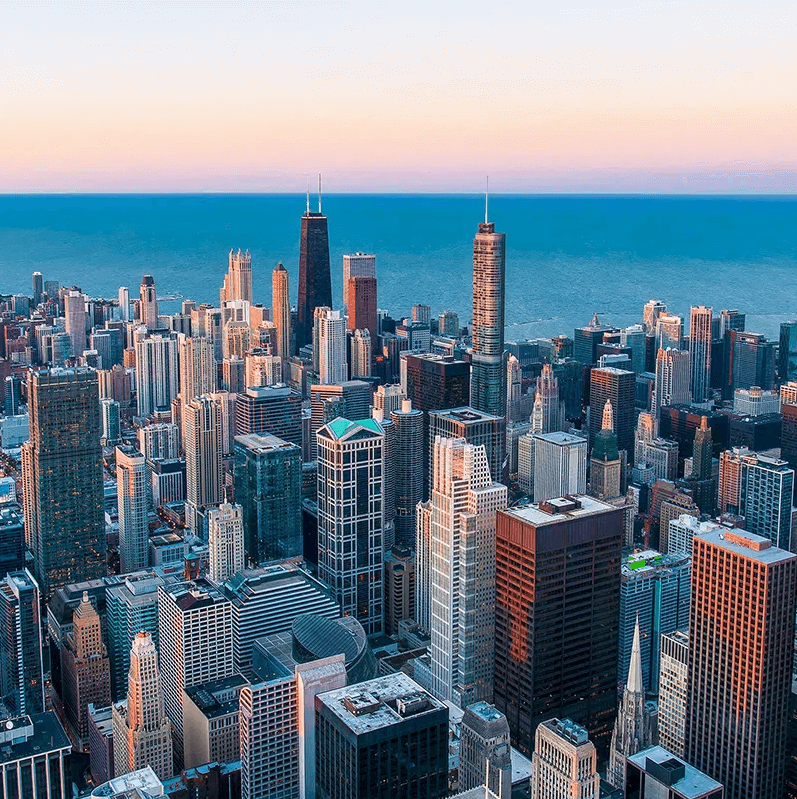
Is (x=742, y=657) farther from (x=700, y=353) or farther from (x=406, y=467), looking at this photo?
(x=700, y=353)

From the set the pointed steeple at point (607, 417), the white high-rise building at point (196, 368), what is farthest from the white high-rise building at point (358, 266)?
the pointed steeple at point (607, 417)

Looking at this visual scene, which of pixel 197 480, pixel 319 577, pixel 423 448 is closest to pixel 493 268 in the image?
pixel 423 448

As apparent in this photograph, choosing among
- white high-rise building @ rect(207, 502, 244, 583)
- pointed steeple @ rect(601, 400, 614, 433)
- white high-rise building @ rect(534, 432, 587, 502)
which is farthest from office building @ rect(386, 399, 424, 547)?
pointed steeple @ rect(601, 400, 614, 433)

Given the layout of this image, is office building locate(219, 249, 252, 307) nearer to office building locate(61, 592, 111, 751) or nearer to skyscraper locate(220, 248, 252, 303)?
skyscraper locate(220, 248, 252, 303)

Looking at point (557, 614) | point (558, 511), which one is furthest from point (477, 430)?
point (557, 614)

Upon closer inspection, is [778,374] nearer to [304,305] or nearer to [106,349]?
[304,305]
